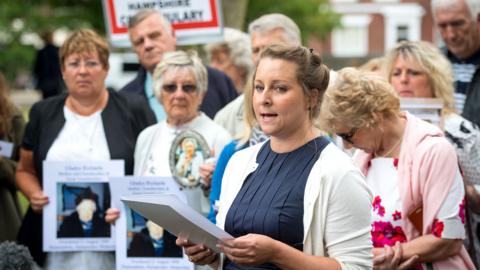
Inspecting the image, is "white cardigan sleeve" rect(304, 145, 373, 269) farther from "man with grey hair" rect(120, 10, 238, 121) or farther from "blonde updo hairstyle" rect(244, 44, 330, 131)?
"man with grey hair" rect(120, 10, 238, 121)

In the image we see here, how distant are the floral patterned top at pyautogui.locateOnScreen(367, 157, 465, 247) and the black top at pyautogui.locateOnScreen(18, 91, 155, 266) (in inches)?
69.1

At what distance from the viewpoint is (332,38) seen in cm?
5559

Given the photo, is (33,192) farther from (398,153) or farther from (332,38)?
(332,38)

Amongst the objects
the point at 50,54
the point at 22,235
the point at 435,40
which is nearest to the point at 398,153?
the point at 22,235

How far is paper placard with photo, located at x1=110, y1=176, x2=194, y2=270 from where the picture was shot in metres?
5.75

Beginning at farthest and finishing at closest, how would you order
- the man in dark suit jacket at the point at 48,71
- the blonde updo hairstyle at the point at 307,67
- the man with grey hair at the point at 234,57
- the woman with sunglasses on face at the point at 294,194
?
the man in dark suit jacket at the point at 48,71 → the man with grey hair at the point at 234,57 → the blonde updo hairstyle at the point at 307,67 → the woman with sunglasses on face at the point at 294,194

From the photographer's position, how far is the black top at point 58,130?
6.11 meters

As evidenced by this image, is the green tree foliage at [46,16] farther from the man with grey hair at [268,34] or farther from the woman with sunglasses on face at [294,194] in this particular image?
the woman with sunglasses on face at [294,194]

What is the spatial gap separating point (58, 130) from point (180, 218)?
2591 mm

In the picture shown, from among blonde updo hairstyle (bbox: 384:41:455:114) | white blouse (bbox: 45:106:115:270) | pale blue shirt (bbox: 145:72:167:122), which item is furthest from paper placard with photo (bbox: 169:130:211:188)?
blonde updo hairstyle (bbox: 384:41:455:114)

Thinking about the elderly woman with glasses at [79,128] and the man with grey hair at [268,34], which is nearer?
the elderly woman with glasses at [79,128]

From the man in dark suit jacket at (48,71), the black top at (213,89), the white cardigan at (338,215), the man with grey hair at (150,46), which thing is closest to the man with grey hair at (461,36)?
the black top at (213,89)

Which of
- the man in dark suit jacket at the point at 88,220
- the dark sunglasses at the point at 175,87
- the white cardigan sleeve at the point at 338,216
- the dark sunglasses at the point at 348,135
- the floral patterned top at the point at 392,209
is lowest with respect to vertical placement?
the man in dark suit jacket at the point at 88,220

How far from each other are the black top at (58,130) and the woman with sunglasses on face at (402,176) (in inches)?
67.7
